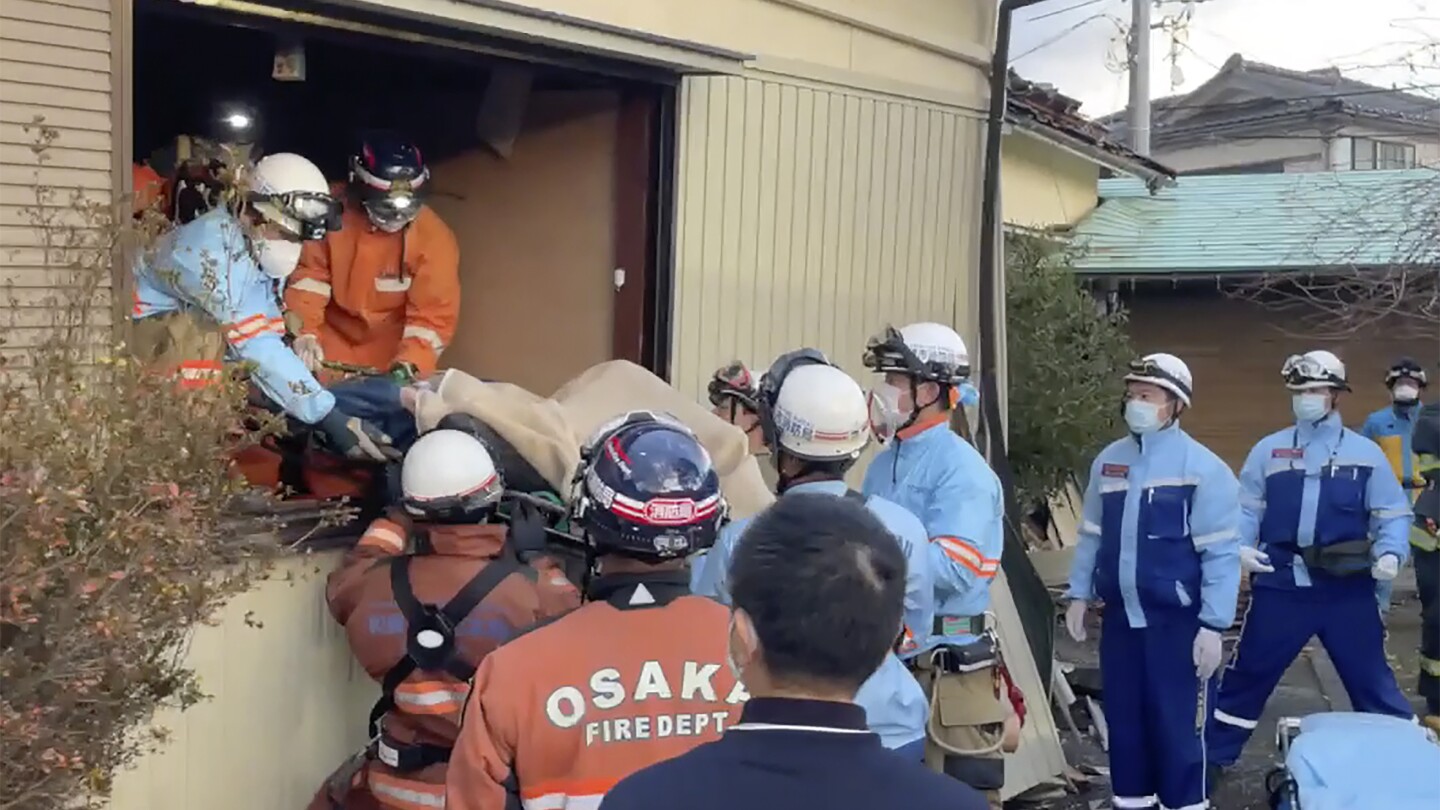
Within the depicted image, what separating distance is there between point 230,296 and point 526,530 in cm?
111

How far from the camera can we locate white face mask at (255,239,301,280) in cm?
476

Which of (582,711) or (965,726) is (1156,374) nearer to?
(965,726)

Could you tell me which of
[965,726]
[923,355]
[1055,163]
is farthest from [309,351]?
[1055,163]

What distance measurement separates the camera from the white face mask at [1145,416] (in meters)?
6.83

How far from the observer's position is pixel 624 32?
5551mm

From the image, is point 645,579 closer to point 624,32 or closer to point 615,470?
point 615,470

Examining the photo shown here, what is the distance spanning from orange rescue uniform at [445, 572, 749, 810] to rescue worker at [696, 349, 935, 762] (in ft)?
3.42

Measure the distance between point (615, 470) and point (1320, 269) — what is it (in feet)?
37.5

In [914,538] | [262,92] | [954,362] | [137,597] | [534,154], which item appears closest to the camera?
[137,597]

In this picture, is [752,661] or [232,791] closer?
[752,661]

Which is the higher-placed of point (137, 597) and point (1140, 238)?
point (1140, 238)

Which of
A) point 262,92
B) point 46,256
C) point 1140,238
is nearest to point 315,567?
point 46,256

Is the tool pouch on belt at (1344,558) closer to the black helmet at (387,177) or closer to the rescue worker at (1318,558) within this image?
the rescue worker at (1318,558)

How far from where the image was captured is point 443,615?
4.06m
